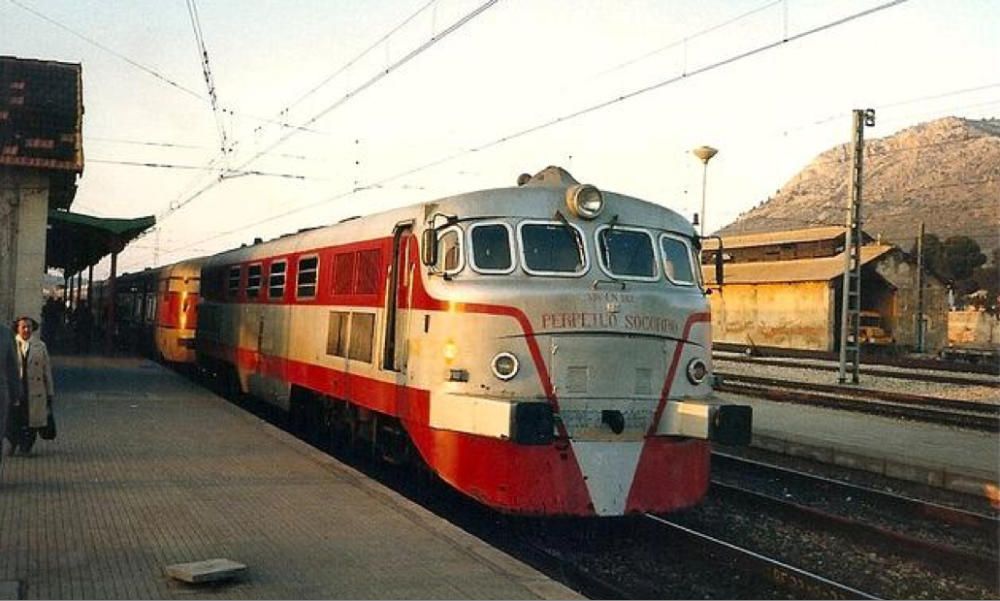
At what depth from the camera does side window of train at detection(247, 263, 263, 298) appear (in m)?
17.0

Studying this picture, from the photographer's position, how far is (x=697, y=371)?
31.5ft

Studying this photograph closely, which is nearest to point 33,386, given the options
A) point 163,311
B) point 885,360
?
point 163,311

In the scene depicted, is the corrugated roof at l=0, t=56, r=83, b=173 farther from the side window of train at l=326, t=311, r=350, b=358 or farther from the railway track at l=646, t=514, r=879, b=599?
the railway track at l=646, t=514, r=879, b=599

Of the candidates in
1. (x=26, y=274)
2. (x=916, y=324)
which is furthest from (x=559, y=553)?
(x=916, y=324)

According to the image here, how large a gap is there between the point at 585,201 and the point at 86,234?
22.3 metres

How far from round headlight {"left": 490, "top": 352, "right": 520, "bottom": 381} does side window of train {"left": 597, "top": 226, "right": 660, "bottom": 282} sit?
4.52 ft

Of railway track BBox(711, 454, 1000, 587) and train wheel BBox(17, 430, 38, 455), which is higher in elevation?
train wheel BBox(17, 430, 38, 455)

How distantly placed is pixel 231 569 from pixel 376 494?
3133 mm

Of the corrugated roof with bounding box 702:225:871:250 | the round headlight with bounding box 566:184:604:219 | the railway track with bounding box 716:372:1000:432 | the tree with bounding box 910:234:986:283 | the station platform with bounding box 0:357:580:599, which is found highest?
the tree with bounding box 910:234:986:283

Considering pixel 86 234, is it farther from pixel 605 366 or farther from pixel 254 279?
pixel 605 366

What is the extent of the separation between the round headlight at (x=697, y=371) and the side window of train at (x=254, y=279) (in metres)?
9.37

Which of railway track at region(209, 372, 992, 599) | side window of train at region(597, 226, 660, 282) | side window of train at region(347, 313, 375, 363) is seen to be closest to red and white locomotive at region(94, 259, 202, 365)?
side window of train at region(347, 313, 375, 363)

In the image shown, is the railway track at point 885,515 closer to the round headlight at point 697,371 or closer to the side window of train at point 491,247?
the round headlight at point 697,371

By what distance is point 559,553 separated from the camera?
28.8 ft
